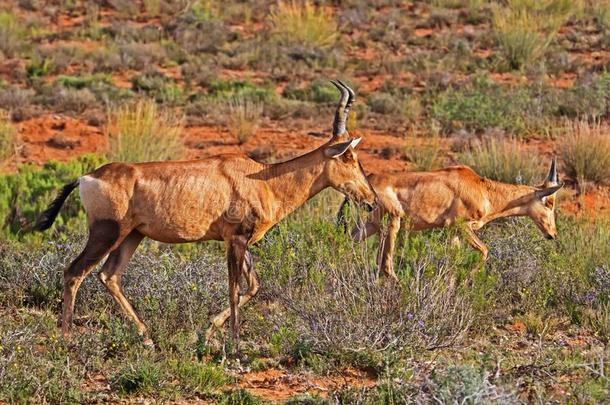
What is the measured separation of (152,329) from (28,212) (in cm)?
487

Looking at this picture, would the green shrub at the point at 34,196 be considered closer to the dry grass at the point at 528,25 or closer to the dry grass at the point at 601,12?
the dry grass at the point at 528,25

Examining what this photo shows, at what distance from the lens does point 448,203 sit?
1269 cm

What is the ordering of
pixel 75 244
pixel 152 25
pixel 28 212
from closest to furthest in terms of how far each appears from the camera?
pixel 75 244, pixel 28 212, pixel 152 25

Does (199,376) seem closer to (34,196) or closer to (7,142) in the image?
(34,196)

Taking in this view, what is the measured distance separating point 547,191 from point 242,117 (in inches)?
346

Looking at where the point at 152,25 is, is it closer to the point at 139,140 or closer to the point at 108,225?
the point at 139,140

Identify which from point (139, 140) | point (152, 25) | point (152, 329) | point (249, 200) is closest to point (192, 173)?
point (249, 200)

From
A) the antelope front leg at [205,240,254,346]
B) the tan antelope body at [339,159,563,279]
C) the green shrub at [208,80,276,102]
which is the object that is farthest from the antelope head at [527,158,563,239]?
the green shrub at [208,80,276,102]

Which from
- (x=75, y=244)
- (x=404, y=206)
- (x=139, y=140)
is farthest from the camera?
(x=139, y=140)

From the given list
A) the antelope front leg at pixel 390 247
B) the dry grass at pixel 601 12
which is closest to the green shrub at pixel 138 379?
the antelope front leg at pixel 390 247

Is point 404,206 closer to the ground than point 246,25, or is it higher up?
higher up

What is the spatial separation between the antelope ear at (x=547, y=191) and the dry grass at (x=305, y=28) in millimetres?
16274

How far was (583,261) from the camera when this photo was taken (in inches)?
472

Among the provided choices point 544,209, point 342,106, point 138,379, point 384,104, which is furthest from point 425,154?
point 138,379
